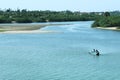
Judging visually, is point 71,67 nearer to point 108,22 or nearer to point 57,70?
point 57,70

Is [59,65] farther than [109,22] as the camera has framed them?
No

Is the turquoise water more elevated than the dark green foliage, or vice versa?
the turquoise water

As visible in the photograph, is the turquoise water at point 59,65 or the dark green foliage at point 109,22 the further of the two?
the dark green foliage at point 109,22

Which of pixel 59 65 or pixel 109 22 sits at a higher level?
pixel 59 65

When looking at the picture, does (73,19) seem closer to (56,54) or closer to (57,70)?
(56,54)

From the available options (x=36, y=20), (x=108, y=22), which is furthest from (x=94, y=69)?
(x=36, y=20)

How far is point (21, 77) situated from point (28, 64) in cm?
584

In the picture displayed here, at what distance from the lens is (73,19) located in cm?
16800

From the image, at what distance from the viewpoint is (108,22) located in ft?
339

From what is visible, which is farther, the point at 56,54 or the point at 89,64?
the point at 56,54

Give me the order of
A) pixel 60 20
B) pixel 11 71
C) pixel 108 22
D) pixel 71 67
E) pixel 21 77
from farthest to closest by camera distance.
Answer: pixel 60 20
pixel 108 22
pixel 71 67
pixel 11 71
pixel 21 77

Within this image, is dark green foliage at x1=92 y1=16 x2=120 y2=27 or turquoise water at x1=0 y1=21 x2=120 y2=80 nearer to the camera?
turquoise water at x1=0 y1=21 x2=120 y2=80

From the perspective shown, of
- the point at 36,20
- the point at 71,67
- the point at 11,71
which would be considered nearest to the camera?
the point at 11,71

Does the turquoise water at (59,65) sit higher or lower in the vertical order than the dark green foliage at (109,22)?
higher
